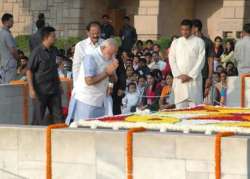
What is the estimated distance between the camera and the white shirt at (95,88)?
12.8m

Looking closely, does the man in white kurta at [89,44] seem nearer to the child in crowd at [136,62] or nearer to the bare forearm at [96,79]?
the bare forearm at [96,79]

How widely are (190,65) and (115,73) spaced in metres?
2.48

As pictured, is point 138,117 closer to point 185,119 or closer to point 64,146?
point 185,119

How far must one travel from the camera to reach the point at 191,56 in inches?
623

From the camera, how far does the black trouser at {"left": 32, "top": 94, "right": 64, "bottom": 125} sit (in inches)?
586

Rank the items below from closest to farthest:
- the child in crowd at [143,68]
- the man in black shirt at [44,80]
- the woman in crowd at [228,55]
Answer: the man in black shirt at [44,80] → the child in crowd at [143,68] → the woman in crowd at [228,55]

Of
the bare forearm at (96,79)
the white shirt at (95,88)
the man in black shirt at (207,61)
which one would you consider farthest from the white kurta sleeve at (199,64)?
the bare forearm at (96,79)

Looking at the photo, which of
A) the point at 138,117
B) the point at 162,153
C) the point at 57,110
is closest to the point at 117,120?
the point at 138,117

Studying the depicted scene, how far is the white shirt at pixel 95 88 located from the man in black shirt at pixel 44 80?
167 cm

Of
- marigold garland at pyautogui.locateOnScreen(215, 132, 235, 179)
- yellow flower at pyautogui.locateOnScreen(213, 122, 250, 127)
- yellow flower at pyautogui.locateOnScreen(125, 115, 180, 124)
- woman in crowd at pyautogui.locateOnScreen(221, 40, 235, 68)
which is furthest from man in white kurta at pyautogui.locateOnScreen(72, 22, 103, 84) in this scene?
woman in crowd at pyautogui.locateOnScreen(221, 40, 235, 68)

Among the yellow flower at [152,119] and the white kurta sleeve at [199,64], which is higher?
the white kurta sleeve at [199,64]

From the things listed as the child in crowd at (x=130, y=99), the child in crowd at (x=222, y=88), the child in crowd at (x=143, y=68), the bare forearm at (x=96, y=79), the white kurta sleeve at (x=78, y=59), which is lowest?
the child in crowd at (x=130, y=99)

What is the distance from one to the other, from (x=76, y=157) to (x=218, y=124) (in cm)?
159

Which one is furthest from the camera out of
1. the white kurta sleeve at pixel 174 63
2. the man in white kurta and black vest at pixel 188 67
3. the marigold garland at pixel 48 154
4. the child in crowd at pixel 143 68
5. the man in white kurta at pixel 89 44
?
the child in crowd at pixel 143 68
